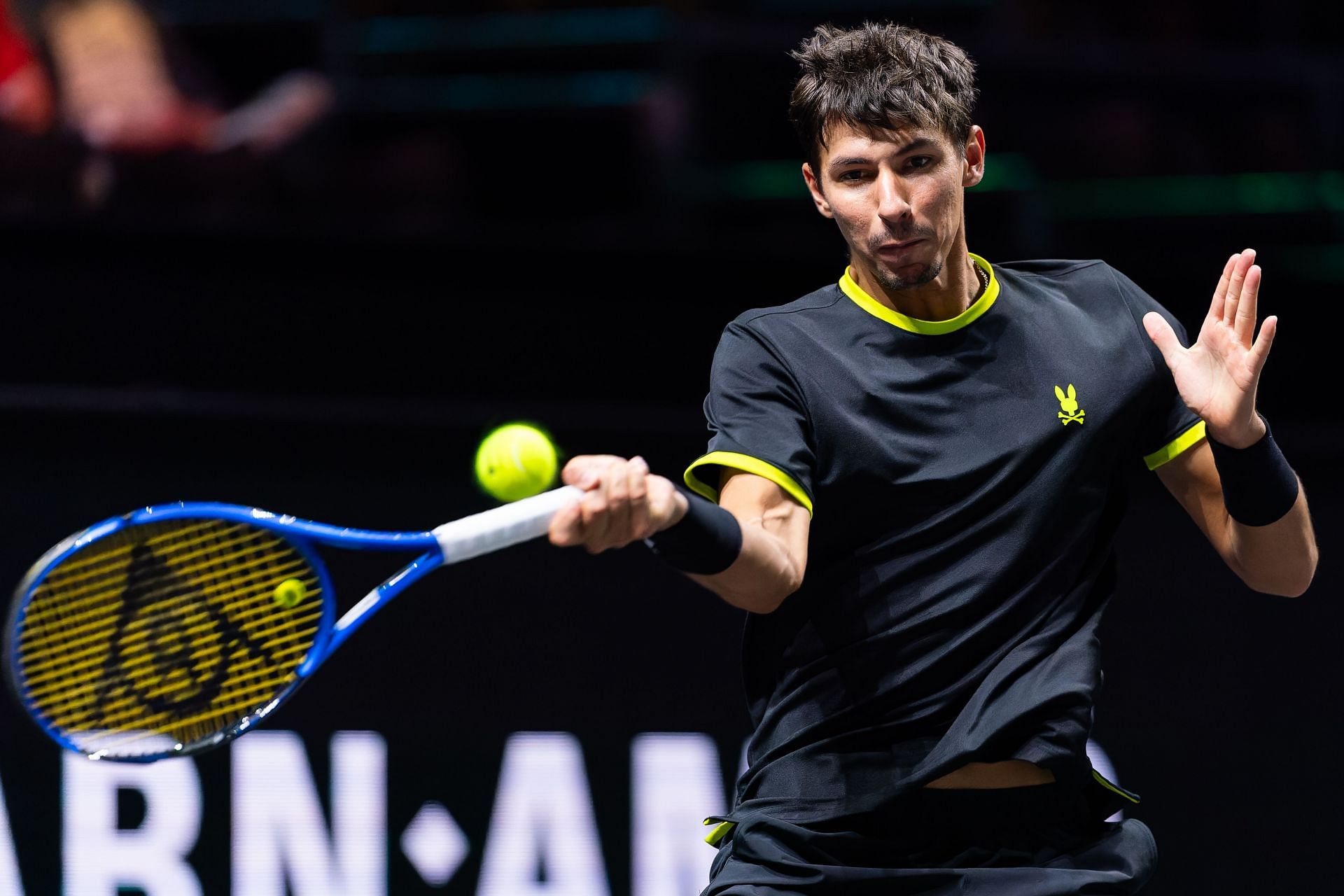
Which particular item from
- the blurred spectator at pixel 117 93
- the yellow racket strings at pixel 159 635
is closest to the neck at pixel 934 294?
the yellow racket strings at pixel 159 635

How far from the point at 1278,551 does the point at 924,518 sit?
1.84 feet

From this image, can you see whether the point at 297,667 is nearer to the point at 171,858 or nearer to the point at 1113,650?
the point at 171,858

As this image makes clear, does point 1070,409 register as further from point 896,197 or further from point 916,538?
point 896,197

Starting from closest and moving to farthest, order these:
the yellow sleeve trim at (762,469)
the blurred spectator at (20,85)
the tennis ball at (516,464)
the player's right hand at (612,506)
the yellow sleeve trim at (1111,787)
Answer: the player's right hand at (612,506) < the tennis ball at (516,464) < the yellow sleeve trim at (762,469) < the yellow sleeve trim at (1111,787) < the blurred spectator at (20,85)

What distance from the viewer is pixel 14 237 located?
4332mm

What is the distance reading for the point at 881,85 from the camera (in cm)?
252

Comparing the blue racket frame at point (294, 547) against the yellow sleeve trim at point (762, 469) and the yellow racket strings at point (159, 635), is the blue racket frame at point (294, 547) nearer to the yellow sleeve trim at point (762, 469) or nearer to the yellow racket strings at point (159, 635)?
the yellow racket strings at point (159, 635)

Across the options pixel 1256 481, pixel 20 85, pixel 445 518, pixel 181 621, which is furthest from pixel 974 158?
pixel 20 85

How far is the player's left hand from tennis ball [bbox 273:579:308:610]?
4.27 ft

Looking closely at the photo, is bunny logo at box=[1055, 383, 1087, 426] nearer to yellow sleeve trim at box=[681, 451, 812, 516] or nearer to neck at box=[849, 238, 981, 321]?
neck at box=[849, 238, 981, 321]

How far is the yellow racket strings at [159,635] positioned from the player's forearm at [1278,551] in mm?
1377

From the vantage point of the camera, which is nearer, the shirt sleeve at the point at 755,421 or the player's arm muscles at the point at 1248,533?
the shirt sleeve at the point at 755,421

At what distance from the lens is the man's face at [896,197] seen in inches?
98.7

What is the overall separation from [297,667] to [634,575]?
1.99m
